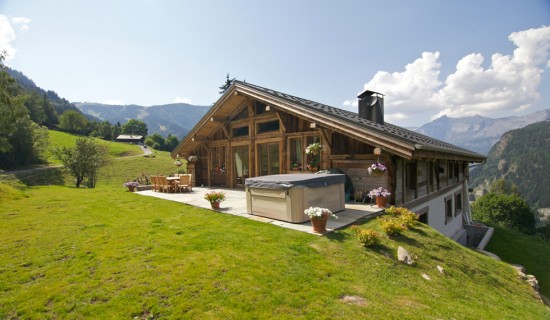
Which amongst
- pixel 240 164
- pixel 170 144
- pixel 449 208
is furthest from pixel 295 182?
pixel 170 144

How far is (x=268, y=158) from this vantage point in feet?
48.2

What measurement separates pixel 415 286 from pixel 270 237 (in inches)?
124

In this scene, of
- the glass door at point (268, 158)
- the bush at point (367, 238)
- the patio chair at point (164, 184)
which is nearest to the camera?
the bush at point (367, 238)

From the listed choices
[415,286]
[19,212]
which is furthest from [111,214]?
[415,286]

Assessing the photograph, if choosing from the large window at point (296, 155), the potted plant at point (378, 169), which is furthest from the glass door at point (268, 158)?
the potted plant at point (378, 169)

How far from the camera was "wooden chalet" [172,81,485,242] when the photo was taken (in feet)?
32.0

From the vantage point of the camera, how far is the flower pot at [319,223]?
6672 millimetres

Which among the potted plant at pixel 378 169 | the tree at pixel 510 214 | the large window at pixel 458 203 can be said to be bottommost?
the tree at pixel 510 214

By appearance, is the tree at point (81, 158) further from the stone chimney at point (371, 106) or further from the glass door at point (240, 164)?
the stone chimney at point (371, 106)

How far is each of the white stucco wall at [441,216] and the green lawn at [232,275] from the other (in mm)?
4691

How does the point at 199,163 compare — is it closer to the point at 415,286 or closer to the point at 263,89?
the point at 263,89

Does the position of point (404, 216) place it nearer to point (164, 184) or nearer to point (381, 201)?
point (381, 201)

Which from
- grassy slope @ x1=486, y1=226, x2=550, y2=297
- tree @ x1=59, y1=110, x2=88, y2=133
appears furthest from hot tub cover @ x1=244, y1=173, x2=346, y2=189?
tree @ x1=59, y1=110, x2=88, y2=133

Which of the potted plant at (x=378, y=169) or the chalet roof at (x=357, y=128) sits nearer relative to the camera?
the chalet roof at (x=357, y=128)
